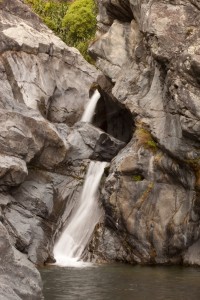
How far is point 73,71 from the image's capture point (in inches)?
1975

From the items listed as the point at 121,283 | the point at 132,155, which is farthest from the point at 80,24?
the point at 121,283

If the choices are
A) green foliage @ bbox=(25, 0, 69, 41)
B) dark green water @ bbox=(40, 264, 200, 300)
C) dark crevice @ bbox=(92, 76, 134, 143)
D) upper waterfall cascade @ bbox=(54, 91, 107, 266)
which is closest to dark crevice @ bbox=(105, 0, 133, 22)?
dark crevice @ bbox=(92, 76, 134, 143)

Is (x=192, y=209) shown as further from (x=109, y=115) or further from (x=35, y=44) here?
(x=35, y=44)

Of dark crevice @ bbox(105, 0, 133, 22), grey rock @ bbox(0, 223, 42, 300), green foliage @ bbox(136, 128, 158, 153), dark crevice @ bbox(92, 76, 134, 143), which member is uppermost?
dark crevice @ bbox(105, 0, 133, 22)

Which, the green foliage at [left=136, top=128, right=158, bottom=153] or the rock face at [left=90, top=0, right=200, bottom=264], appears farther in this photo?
the green foliage at [left=136, top=128, right=158, bottom=153]

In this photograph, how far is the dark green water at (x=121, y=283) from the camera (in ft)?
69.6

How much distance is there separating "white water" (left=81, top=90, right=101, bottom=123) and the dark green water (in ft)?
58.3

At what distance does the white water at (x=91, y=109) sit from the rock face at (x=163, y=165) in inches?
424

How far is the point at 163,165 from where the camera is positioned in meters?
32.8

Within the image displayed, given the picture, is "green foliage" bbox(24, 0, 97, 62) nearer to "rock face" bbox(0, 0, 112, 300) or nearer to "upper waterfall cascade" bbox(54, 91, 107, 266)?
"rock face" bbox(0, 0, 112, 300)

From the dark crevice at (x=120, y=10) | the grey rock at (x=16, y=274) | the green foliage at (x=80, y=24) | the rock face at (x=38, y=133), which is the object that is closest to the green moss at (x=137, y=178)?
the rock face at (x=38, y=133)

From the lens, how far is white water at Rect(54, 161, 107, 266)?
33.1 m

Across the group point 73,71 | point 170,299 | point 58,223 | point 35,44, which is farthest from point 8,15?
point 170,299

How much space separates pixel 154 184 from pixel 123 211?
97.1 inches
